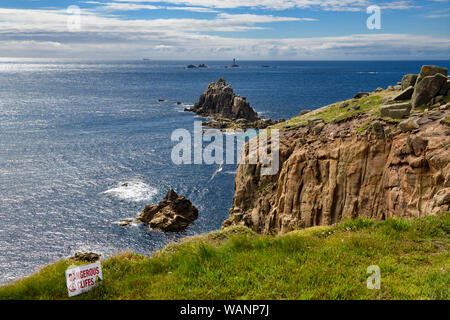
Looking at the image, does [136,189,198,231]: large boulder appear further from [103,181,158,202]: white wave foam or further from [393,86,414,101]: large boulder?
[393,86,414,101]: large boulder

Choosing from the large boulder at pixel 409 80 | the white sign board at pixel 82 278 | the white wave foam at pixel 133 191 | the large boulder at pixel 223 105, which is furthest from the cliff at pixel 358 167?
the large boulder at pixel 223 105

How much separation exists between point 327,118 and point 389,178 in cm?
930

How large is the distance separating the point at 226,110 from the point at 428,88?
10227 centimetres

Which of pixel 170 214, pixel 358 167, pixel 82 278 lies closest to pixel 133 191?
pixel 170 214

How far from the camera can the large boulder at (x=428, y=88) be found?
2561 cm

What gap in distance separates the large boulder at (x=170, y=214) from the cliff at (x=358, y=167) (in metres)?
21.9

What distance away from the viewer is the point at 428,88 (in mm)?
25703

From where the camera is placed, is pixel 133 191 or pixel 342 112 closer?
pixel 342 112

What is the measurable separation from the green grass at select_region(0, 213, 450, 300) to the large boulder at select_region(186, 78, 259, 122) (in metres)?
106

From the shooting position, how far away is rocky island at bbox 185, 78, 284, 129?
4332 inches

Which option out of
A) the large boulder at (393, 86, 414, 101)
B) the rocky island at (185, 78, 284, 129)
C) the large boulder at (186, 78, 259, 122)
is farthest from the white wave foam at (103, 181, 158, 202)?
the large boulder at (186, 78, 259, 122)

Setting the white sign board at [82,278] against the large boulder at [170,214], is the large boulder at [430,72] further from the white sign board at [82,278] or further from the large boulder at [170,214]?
the large boulder at [170,214]

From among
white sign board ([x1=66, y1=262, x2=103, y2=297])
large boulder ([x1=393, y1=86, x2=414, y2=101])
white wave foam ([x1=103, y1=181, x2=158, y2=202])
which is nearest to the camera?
white sign board ([x1=66, y1=262, x2=103, y2=297])

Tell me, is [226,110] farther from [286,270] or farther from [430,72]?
[286,270]
